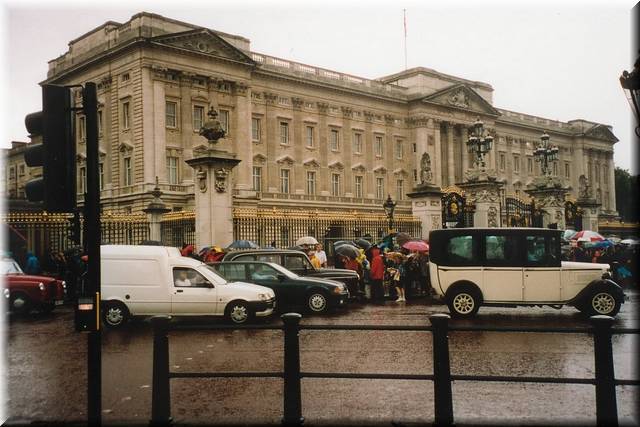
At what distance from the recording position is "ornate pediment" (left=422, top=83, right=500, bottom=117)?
72875 mm

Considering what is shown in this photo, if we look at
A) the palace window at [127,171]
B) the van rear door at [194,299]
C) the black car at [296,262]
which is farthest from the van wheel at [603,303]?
the palace window at [127,171]

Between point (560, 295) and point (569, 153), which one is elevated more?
point (569, 153)

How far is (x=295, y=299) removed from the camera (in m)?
16.1

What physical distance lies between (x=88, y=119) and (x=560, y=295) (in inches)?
465

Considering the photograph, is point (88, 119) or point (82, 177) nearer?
point (88, 119)

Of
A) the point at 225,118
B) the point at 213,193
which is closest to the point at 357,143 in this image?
the point at 225,118

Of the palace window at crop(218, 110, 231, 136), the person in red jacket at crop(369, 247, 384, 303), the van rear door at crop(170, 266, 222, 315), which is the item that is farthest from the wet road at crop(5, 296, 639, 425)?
the palace window at crop(218, 110, 231, 136)

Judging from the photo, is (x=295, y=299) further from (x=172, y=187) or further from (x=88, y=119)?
(x=172, y=187)

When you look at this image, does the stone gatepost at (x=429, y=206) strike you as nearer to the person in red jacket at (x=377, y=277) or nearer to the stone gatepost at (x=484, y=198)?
the stone gatepost at (x=484, y=198)

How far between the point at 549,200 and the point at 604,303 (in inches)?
734

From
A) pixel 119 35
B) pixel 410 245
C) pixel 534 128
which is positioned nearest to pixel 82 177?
pixel 119 35

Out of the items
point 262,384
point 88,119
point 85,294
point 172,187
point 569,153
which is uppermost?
point 569,153

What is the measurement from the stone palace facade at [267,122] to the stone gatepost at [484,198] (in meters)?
2.67

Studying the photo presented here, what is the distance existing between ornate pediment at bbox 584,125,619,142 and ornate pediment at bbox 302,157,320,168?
51.5 metres
